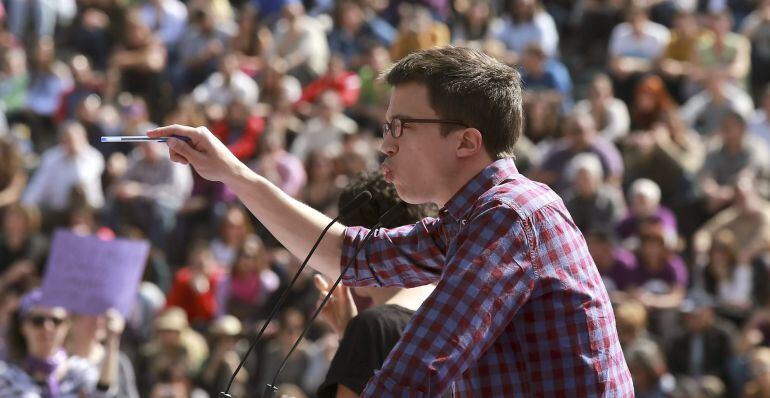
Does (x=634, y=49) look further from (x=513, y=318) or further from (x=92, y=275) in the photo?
(x=513, y=318)

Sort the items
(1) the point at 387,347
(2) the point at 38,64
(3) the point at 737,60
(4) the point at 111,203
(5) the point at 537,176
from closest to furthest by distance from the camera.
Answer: (1) the point at 387,347 → (5) the point at 537,176 → (4) the point at 111,203 → (3) the point at 737,60 → (2) the point at 38,64

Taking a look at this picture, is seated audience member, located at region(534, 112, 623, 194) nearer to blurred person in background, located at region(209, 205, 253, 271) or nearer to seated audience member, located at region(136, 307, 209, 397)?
blurred person in background, located at region(209, 205, 253, 271)

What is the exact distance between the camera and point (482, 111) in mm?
2641

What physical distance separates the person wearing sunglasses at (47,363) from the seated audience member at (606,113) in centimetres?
712

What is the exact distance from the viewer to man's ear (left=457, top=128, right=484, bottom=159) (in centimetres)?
264

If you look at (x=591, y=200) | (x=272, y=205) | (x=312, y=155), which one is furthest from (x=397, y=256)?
(x=312, y=155)

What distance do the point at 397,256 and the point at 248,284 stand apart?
26.3 ft

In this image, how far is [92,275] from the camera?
258 inches

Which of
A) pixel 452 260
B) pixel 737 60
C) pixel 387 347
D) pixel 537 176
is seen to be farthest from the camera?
pixel 737 60

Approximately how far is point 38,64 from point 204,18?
6.32ft

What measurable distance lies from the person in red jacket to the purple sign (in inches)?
267

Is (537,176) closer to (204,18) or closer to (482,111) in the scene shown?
(204,18)

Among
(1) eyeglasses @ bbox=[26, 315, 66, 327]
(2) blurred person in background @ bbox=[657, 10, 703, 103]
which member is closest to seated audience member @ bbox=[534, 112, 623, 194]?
(2) blurred person in background @ bbox=[657, 10, 703, 103]

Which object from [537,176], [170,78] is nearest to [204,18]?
[170,78]
